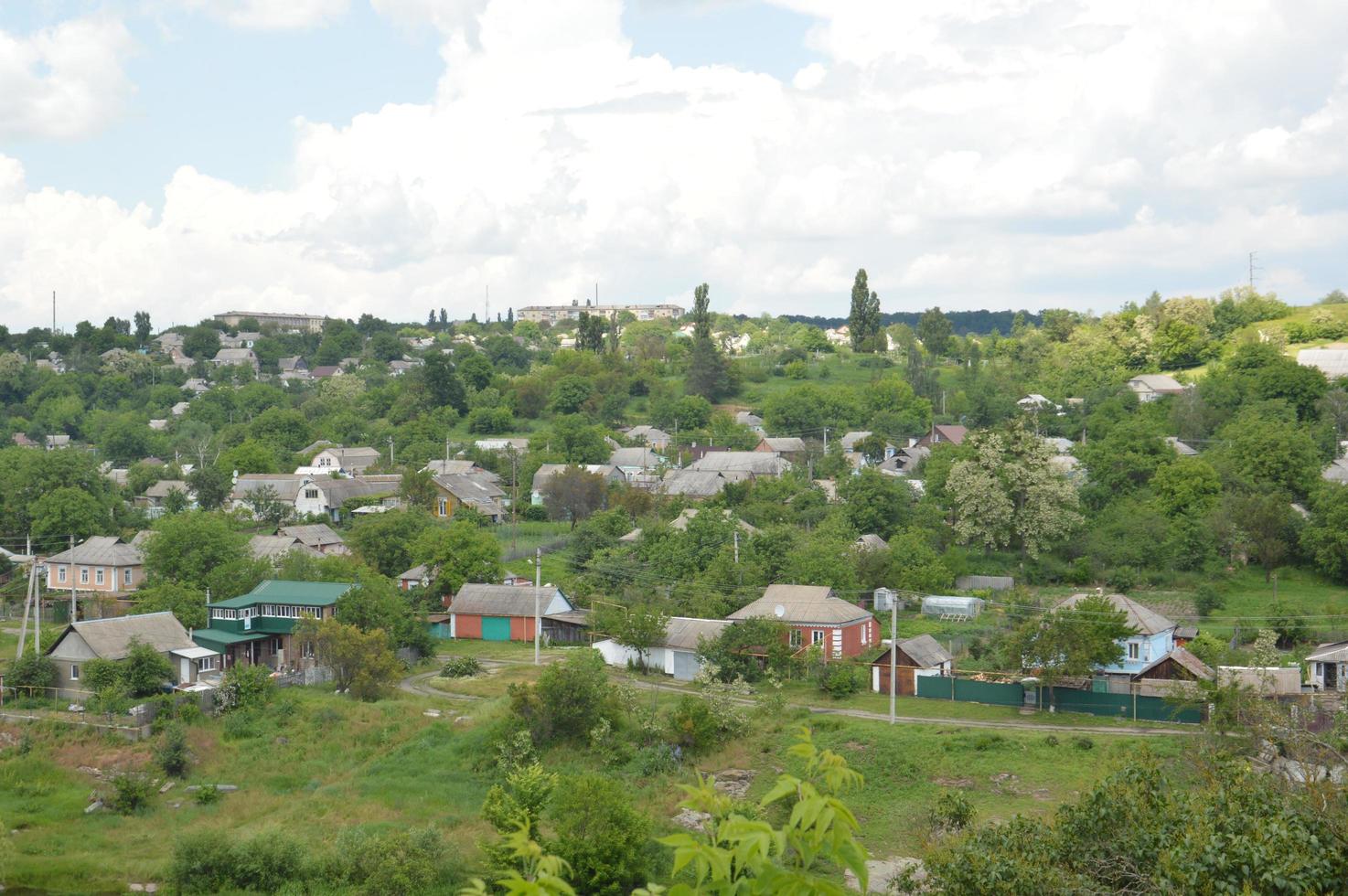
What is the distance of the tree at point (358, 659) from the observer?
29297mm

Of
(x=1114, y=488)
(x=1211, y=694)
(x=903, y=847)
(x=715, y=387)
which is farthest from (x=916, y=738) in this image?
(x=715, y=387)

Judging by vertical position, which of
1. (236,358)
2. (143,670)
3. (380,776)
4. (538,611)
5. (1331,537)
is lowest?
(380,776)

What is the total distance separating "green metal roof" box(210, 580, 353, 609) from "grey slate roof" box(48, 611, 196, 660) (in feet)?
7.19

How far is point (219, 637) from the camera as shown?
32156 mm

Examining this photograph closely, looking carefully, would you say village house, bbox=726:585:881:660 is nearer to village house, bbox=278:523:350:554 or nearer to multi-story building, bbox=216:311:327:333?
village house, bbox=278:523:350:554

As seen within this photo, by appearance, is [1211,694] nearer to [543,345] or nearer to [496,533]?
[496,533]

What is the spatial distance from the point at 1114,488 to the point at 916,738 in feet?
78.0

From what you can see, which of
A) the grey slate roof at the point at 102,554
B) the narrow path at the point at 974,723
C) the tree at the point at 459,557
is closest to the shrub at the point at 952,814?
the narrow path at the point at 974,723

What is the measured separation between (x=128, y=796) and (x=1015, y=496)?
27868 millimetres

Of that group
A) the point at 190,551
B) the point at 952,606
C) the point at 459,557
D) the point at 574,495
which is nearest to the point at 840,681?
the point at 952,606

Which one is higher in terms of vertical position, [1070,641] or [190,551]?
[190,551]

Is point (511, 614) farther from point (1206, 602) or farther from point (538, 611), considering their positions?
point (1206, 602)

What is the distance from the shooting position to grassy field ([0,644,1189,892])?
20.9m

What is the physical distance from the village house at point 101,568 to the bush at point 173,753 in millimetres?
17707
